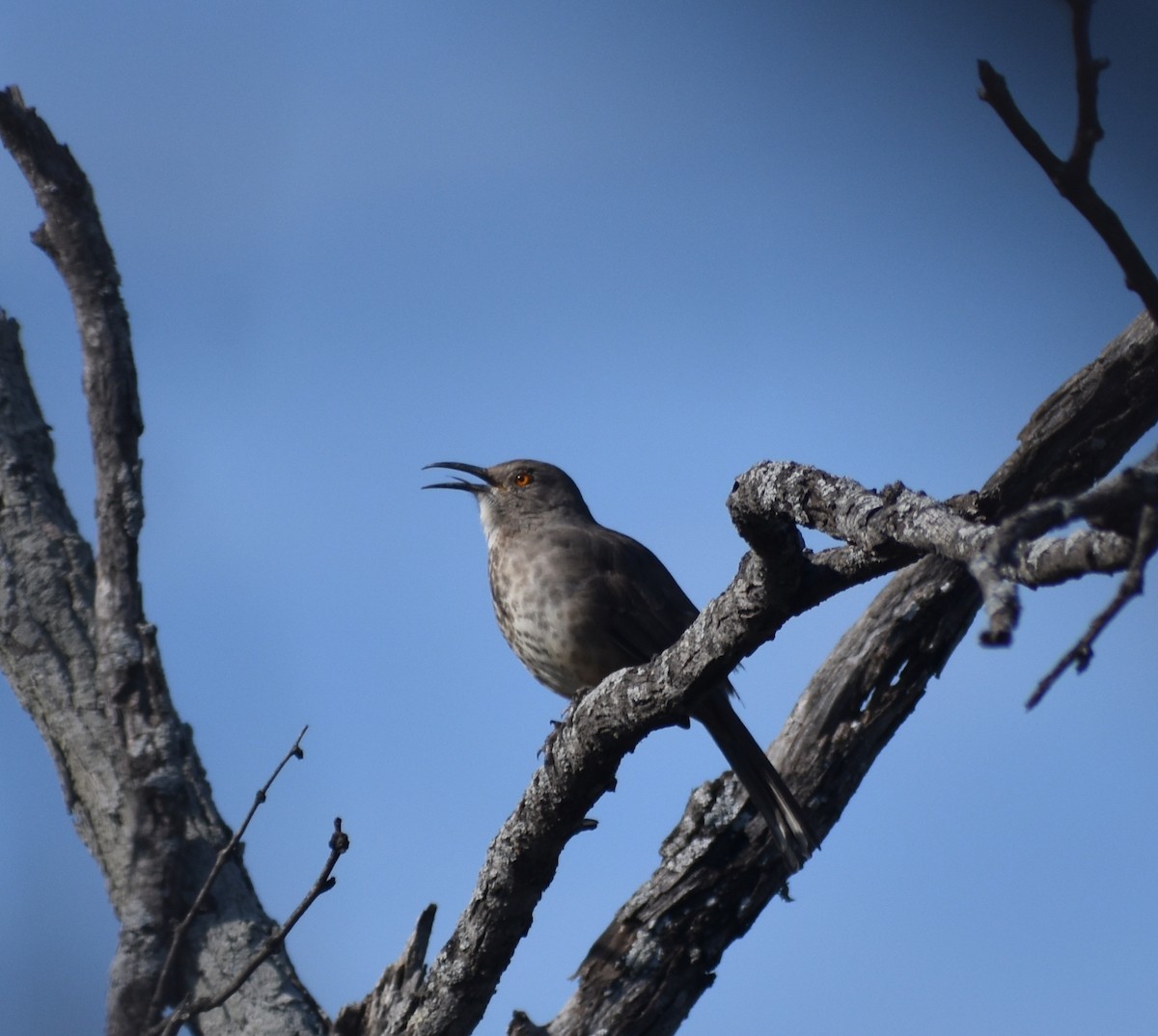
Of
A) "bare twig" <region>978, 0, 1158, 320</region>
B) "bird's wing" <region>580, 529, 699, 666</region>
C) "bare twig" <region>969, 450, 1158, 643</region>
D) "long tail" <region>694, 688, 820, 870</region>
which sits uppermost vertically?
"bird's wing" <region>580, 529, 699, 666</region>

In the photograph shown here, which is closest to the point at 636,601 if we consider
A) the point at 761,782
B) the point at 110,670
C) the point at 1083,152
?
the point at 761,782

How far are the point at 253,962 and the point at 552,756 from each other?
95 centimetres

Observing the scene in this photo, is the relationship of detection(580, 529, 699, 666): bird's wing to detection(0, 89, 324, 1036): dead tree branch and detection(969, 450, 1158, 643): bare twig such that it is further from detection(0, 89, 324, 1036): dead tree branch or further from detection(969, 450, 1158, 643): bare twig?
detection(969, 450, 1158, 643): bare twig

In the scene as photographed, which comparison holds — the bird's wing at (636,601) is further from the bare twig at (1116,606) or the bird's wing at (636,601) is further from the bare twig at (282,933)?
the bare twig at (1116,606)

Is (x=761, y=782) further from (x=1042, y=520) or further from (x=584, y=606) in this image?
(x=1042, y=520)

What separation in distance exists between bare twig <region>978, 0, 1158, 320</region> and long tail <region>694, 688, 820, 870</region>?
10.1ft

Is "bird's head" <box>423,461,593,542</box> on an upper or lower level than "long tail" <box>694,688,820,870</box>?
upper

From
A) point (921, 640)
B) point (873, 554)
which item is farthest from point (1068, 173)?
point (921, 640)

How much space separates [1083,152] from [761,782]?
3325mm

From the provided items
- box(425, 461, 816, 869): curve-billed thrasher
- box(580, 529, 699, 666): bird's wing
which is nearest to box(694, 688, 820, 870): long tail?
box(425, 461, 816, 869): curve-billed thrasher

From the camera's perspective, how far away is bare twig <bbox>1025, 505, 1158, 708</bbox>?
1419 millimetres

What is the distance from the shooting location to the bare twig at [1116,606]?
4.66 feet

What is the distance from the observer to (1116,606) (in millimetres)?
1435

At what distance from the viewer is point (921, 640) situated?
488 cm
